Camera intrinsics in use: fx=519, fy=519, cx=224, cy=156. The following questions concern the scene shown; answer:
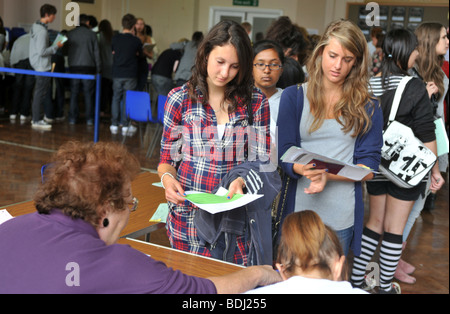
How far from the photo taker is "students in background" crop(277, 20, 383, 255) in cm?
229

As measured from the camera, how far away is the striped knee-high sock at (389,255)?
334cm

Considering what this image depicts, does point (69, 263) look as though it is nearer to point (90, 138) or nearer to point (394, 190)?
point (394, 190)

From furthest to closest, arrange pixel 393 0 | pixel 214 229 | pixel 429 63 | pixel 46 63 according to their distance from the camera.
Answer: pixel 393 0 → pixel 46 63 → pixel 429 63 → pixel 214 229

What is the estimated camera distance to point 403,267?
4.07 metres

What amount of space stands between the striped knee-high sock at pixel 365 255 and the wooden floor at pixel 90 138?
0.54 m

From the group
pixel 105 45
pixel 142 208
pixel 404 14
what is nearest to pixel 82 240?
pixel 142 208

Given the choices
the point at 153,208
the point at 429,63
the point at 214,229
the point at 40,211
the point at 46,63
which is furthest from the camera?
the point at 46,63

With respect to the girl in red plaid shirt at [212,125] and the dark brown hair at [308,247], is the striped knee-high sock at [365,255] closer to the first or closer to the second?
the girl in red plaid shirt at [212,125]

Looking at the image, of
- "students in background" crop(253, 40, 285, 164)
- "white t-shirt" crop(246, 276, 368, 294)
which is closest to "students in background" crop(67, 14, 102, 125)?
"students in background" crop(253, 40, 285, 164)

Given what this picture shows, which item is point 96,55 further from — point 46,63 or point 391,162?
point 391,162

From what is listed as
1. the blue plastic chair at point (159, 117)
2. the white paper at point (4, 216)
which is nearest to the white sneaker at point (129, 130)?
the blue plastic chair at point (159, 117)

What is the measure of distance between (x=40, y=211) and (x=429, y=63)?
3131mm

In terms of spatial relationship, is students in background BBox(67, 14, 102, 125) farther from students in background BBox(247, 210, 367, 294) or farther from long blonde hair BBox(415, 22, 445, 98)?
students in background BBox(247, 210, 367, 294)

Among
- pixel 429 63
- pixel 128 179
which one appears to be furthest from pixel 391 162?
pixel 128 179
